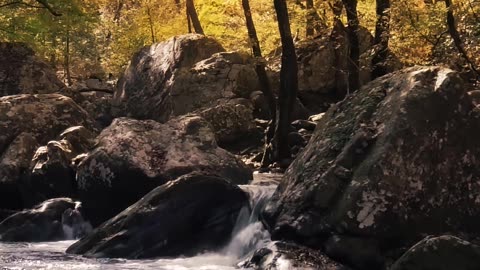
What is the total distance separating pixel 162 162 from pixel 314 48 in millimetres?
11802

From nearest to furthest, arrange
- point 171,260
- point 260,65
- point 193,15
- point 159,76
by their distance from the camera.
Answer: point 171,260
point 260,65
point 159,76
point 193,15

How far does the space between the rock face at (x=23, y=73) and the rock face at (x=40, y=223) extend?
13.2 metres

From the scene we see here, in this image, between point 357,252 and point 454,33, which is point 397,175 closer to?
point 357,252

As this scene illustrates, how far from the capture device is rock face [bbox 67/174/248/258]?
11.2 meters

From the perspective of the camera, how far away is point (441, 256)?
302 inches

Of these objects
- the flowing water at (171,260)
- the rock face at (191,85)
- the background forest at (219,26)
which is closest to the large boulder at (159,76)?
the rock face at (191,85)

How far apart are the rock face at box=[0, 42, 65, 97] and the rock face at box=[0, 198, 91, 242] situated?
1321cm

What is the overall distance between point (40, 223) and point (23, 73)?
14.4 m

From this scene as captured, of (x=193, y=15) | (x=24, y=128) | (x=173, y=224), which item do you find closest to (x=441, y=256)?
(x=173, y=224)

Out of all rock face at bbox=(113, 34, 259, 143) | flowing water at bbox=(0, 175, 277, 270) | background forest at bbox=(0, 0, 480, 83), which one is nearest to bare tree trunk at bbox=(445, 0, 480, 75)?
background forest at bbox=(0, 0, 480, 83)

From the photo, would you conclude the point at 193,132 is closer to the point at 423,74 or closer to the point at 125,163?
the point at 125,163

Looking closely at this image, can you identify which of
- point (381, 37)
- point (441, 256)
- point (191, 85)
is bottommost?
point (441, 256)

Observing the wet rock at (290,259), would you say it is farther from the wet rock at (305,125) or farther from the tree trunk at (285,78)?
the wet rock at (305,125)

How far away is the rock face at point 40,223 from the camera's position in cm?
1325
